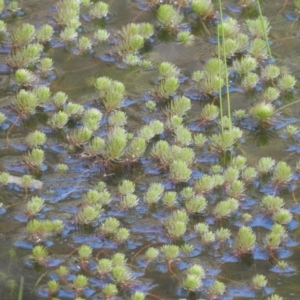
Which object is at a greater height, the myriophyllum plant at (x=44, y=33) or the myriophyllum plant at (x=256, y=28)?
the myriophyllum plant at (x=256, y=28)

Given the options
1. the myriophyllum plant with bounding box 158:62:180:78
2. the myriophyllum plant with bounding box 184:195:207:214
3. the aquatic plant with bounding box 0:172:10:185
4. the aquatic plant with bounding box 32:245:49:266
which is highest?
the myriophyllum plant with bounding box 158:62:180:78

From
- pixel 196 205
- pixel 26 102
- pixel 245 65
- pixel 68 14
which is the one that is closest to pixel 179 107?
pixel 245 65

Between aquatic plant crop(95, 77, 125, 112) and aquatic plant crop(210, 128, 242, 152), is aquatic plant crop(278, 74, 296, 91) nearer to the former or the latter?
aquatic plant crop(210, 128, 242, 152)

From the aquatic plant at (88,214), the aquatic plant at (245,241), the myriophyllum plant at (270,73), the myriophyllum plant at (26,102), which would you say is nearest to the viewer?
the aquatic plant at (245,241)

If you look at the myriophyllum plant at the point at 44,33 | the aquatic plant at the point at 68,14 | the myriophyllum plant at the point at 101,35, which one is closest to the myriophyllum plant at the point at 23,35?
the myriophyllum plant at the point at 44,33

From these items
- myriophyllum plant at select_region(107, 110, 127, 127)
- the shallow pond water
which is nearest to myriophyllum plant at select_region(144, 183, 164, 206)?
the shallow pond water

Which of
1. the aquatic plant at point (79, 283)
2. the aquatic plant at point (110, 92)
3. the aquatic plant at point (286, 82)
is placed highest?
the aquatic plant at point (286, 82)

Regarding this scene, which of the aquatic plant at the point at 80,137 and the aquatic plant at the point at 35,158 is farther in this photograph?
the aquatic plant at the point at 80,137

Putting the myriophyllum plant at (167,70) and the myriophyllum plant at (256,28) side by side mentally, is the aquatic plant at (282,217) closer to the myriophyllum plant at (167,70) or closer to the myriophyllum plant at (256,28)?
the myriophyllum plant at (167,70)

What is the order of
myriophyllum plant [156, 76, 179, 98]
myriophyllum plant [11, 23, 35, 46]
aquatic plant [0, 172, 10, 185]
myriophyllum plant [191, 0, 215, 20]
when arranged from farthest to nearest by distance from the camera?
myriophyllum plant [191, 0, 215, 20]
myriophyllum plant [11, 23, 35, 46]
myriophyllum plant [156, 76, 179, 98]
aquatic plant [0, 172, 10, 185]

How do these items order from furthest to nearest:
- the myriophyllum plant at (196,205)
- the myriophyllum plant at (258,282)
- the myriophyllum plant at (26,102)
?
the myriophyllum plant at (26,102), the myriophyllum plant at (196,205), the myriophyllum plant at (258,282)
